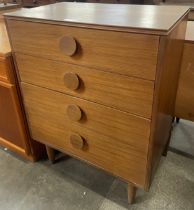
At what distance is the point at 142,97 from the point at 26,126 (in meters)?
0.71

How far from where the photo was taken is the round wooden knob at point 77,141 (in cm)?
102

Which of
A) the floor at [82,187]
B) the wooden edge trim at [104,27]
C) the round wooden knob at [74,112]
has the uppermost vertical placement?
the wooden edge trim at [104,27]

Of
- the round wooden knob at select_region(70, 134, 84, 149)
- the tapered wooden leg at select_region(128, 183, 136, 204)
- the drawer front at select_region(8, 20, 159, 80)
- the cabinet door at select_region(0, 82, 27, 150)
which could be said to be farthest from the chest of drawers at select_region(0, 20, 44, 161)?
the tapered wooden leg at select_region(128, 183, 136, 204)

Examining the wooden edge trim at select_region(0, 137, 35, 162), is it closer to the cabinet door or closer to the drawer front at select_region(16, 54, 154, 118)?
the cabinet door

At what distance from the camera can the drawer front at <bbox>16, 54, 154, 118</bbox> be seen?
2.48ft

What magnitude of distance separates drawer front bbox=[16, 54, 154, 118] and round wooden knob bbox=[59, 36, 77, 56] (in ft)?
0.19

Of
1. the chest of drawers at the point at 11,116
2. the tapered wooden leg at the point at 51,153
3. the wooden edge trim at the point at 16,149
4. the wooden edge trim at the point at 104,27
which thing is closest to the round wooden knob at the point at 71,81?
the wooden edge trim at the point at 104,27

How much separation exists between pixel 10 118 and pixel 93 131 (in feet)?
1.70

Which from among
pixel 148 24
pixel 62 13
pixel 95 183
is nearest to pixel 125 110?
pixel 148 24

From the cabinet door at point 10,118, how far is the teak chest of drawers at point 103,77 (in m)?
0.07

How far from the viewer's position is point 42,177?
127cm

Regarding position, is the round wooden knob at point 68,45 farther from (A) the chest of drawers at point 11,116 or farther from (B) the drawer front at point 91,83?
(A) the chest of drawers at point 11,116

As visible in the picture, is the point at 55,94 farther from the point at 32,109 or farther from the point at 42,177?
the point at 42,177

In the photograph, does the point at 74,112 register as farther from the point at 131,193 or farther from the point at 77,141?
the point at 131,193
